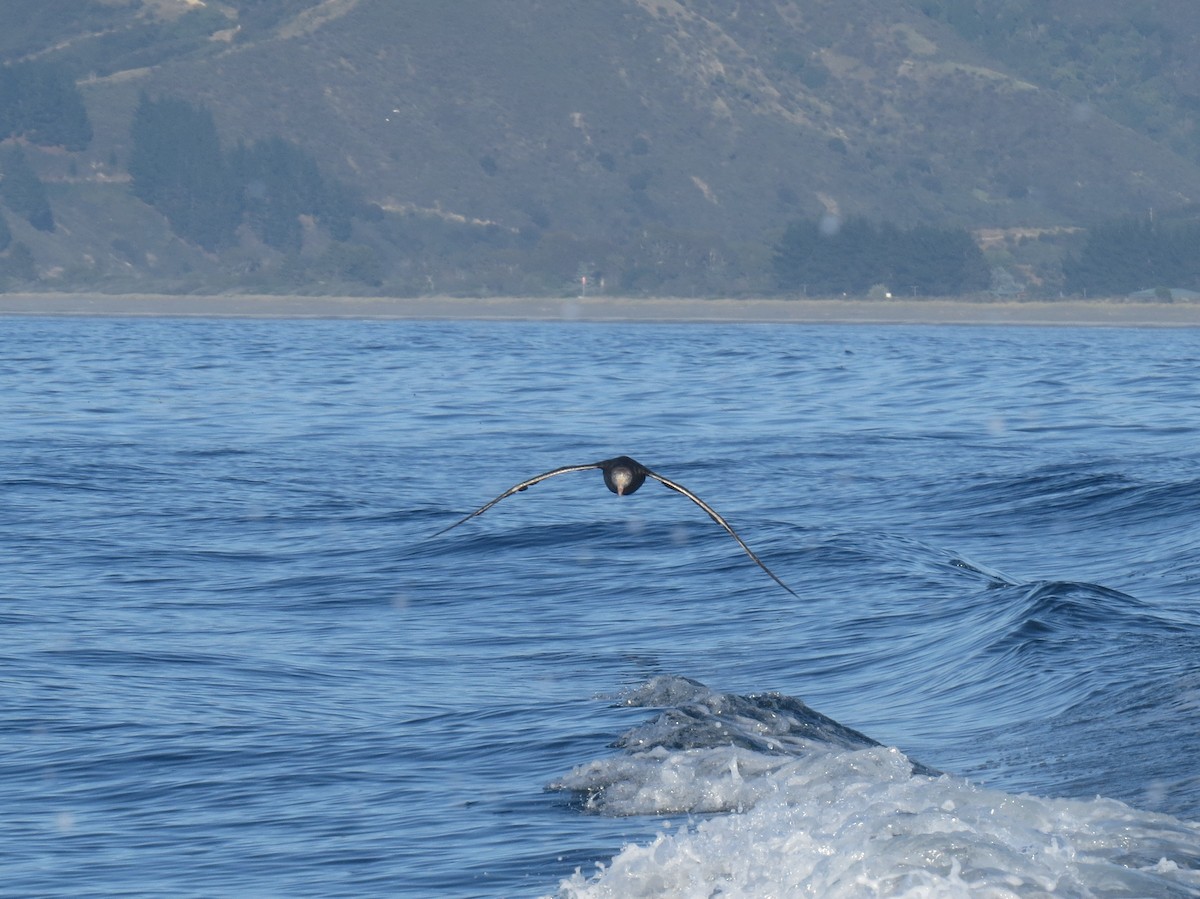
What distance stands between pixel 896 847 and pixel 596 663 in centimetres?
817

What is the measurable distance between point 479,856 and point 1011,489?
22525mm

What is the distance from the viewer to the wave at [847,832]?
1034 cm

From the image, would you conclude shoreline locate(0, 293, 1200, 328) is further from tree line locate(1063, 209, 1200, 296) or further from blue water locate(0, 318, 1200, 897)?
blue water locate(0, 318, 1200, 897)

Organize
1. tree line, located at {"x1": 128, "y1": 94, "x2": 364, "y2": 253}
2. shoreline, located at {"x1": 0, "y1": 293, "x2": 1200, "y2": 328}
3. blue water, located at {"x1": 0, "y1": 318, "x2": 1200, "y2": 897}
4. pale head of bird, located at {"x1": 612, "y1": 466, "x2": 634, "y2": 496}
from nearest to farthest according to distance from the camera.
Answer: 1. blue water, located at {"x1": 0, "y1": 318, "x2": 1200, "y2": 897}
2. pale head of bird, located at {"x1": 612, "y1": 466, "x2": 634, "y2": 496}
3. shoreline, located at {"x1": 0, "y1": 293, "x2": 1200, "y2": 328}
4. tree line, located at {"x1": 128, "y1": 94, "x2": 364, "y2": 253}

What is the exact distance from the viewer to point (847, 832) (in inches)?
439

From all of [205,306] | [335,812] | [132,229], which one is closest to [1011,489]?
[335,812]

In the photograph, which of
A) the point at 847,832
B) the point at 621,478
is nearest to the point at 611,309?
the point at 621,478

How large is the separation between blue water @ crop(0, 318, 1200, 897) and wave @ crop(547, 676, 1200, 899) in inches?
1.4

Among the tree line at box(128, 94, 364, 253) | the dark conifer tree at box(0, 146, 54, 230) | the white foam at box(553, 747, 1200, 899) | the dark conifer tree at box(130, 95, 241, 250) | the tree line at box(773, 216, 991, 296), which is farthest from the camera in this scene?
the tree line at box(128, 94, 364, 253)

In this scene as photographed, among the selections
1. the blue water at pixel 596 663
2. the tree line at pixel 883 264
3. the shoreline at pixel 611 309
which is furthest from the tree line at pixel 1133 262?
the blue water at pixel 596 663

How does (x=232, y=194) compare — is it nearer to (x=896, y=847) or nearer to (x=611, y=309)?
(x=611, y=309)

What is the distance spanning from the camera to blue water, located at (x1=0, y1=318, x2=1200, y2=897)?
38.4 feet

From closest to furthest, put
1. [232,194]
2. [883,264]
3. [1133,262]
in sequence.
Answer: [1133,262] → [883,264] → [232,194]

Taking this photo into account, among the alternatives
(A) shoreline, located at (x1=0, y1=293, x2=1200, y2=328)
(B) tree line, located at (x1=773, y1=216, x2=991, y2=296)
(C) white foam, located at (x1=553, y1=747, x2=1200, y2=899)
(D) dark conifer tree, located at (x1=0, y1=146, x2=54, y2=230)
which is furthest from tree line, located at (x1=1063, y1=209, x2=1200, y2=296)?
(C) white foam, located at (x1=553, y1=747, x2=1200, y2=899)
